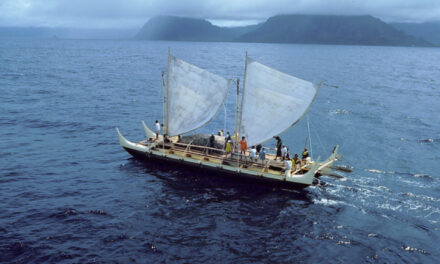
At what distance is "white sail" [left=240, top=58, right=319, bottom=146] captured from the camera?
37.7 m

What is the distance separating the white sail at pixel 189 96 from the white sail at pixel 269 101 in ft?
11.3

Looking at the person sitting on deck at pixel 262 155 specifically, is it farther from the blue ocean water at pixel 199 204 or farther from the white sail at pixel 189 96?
the white sail at pixel 189 96

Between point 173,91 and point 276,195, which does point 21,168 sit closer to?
point 173,91

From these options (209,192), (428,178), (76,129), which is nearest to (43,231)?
(209,192)

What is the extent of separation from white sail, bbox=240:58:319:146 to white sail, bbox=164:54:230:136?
344 cm

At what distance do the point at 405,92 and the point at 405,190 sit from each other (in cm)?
7586

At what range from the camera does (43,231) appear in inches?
1162

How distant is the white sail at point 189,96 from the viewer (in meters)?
42.1

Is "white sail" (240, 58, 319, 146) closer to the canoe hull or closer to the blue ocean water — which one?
the canoe hull

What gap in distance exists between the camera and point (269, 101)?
3944 cm

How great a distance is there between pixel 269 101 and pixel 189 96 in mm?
10490

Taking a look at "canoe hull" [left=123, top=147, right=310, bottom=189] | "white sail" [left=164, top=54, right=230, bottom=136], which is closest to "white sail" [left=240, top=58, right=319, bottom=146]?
"white sail" [left=164, top=54, right=230, bottom=136]

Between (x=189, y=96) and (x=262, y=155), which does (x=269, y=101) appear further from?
(x=189, y=96)

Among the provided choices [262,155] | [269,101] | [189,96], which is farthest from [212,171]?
[269,101]
